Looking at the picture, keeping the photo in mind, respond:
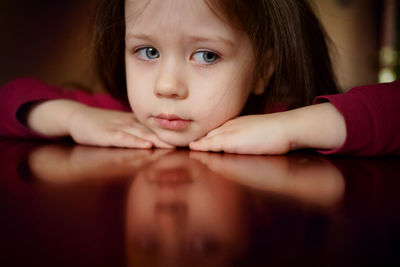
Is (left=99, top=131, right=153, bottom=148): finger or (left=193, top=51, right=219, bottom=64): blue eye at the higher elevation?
(left=193, top=51, right=219, bottom=64): blue eye

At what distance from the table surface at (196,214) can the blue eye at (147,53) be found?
1.01 ft

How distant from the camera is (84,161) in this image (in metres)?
0.57

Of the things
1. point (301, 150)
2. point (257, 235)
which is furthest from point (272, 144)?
point (257, 235)

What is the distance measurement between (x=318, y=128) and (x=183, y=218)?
41 centimetres

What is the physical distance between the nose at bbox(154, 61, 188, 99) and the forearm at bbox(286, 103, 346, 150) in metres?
0.20

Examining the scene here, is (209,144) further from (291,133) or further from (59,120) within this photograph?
(59,120)

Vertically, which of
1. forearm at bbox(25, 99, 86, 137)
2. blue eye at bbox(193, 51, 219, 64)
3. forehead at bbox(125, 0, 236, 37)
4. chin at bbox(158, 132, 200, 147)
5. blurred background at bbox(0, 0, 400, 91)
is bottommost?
chin at bbox(158, 132, 200, 147)

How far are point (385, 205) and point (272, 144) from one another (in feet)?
1.01

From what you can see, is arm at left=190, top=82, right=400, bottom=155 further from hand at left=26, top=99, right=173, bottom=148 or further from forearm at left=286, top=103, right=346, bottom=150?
hand at left=26, top=99, right=173, bottom=148

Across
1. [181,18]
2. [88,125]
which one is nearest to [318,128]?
[181,18]

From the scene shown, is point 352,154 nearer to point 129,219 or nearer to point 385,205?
point 385,205

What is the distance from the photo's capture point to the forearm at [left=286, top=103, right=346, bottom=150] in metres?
0.64

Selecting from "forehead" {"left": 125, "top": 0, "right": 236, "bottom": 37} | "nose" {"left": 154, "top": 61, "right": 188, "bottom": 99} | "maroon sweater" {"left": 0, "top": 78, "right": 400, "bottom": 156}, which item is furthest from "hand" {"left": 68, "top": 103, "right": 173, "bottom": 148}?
"maroon sweater" {"left": 0, "top": 78, "right": 400, "bottom": 156}

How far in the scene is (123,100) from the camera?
1.12 m
